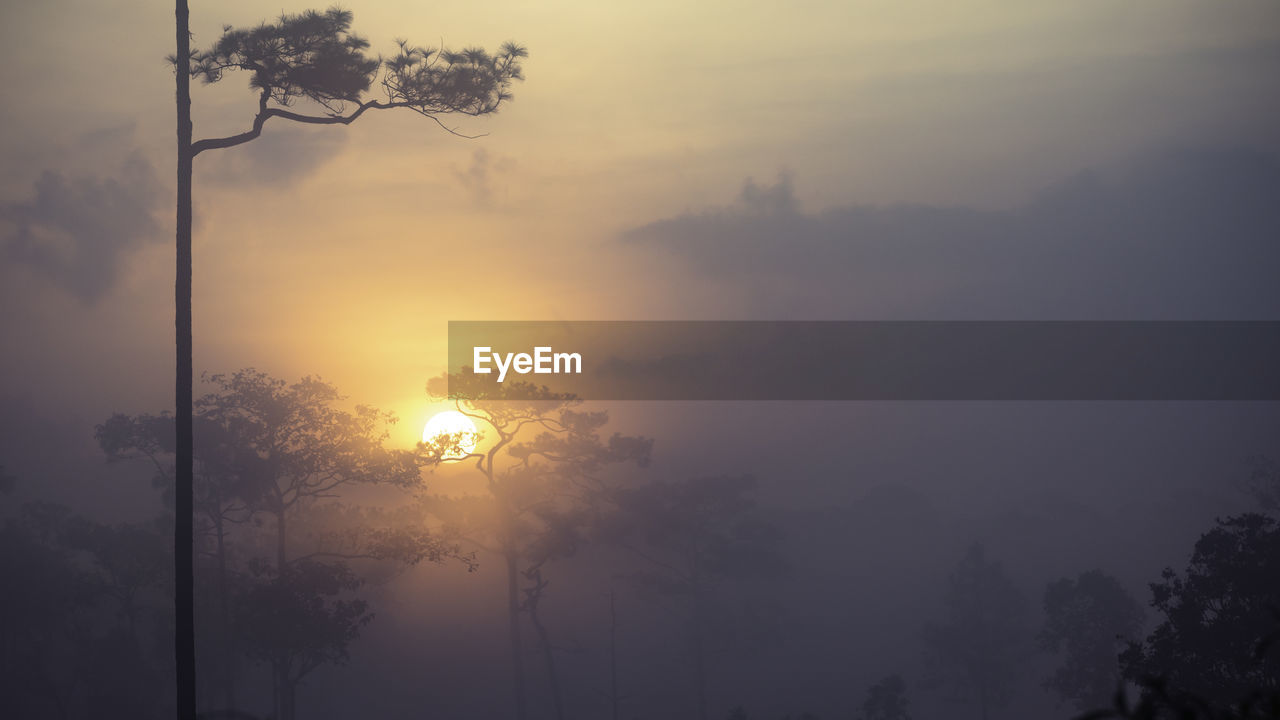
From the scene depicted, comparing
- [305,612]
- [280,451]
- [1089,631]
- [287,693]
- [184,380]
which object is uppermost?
[184,380]

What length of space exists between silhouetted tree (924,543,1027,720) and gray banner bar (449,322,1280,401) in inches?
486

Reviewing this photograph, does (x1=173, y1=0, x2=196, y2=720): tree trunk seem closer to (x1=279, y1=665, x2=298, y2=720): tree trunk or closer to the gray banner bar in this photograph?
(x1=279, y1=665, x2=298, y2=720): tree trunk

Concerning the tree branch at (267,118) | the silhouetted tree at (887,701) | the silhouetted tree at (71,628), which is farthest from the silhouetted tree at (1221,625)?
the silhouetted tree at (71,628)

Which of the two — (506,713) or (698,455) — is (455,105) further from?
(506,713)

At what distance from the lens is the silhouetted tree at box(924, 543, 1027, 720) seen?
47.5 metres

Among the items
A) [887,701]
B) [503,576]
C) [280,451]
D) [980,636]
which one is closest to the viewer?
[280,451]

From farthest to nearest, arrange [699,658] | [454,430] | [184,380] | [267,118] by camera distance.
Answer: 1. [699,658]
2. [454,430]
3. [267,118]
4. [184,380]

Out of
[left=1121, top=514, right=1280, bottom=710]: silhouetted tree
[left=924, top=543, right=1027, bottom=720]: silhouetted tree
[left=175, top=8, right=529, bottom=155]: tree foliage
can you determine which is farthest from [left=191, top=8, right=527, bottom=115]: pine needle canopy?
[left=924, top=543, right=1027, bottom=720]: silhouetted tree

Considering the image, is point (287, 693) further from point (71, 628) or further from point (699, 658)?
point (699, 658)

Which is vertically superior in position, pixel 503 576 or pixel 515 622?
pixel 503 576

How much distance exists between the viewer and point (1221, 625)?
14656 millimetres

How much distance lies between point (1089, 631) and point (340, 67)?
111 feet

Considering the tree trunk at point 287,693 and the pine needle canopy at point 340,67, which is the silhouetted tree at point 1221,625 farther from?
the tree trunk at point 287,693

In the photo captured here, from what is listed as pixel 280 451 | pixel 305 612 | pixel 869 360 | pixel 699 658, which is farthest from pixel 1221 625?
pixel 869 360
